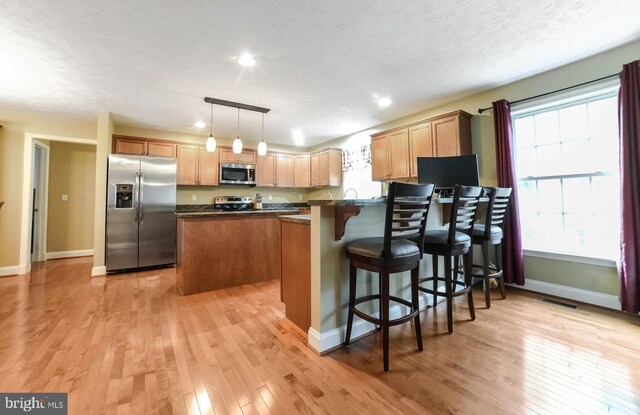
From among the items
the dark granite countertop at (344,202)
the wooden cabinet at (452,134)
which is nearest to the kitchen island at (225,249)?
the dark granite countertop at (344,202)

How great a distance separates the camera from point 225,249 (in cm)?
336

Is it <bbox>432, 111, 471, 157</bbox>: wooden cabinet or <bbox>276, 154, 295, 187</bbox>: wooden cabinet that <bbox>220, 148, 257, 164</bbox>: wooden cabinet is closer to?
<bbox>276, 154, 295, 187</bbox>: wooden cabinet

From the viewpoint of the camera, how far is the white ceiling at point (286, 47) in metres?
1.99

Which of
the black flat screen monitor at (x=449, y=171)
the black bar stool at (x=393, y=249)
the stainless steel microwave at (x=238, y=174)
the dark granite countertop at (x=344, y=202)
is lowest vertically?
the black bar stool at (x=393, y=249)

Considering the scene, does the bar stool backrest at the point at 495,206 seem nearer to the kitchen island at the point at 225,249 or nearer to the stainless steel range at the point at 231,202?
the kitchen island at the point at 225,249

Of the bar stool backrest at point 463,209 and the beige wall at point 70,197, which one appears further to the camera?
the beige wall at point 70,197

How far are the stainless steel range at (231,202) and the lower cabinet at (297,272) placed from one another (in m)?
3.59

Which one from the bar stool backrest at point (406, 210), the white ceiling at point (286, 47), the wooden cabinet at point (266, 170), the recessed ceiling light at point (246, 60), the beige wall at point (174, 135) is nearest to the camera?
the bar stool backrest at point (406, 210)

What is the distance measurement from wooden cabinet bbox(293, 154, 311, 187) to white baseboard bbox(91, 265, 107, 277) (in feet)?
12.5

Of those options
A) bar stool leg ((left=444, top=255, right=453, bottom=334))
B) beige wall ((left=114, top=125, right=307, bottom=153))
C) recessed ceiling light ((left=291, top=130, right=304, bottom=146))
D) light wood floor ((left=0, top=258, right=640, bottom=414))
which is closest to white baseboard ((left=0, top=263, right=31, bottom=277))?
light wood floor ((left=0, top=258, right=640, bottom=414))

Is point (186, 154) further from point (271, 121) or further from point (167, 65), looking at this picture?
point (167, 65)

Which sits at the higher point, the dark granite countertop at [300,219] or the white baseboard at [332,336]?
the dark granite countertop at [300,219]

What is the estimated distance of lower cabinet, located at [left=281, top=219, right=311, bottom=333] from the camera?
2.07 m

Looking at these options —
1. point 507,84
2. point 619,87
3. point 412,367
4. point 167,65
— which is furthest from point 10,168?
point 619,87
